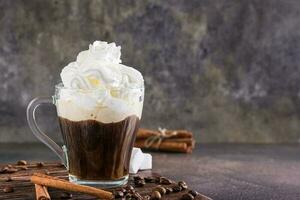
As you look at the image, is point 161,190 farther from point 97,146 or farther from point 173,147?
point 173,147

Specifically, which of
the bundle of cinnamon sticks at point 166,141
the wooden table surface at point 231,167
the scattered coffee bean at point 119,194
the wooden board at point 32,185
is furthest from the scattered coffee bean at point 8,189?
the bundle of cinnamon sticks at point 166,141

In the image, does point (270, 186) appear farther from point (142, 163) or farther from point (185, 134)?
point (185, 134)

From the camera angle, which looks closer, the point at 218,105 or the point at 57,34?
the point at 57,34

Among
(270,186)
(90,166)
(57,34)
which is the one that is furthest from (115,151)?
(57,34)

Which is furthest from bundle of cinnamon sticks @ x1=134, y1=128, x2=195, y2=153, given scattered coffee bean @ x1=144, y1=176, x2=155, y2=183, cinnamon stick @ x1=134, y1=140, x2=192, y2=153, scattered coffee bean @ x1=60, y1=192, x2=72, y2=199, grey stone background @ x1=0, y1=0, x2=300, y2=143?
scattered coffee bean @ x1=60, y1=192, x2=72, y2=199

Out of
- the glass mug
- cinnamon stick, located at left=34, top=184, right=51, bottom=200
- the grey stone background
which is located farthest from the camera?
the grey stone background

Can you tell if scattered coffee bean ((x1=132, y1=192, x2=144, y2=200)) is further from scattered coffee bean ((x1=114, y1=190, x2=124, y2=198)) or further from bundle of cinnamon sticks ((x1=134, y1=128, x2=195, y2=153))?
bundle of cinnamon sticks ((x1=134, y1=128, x2=195, y2=153))
